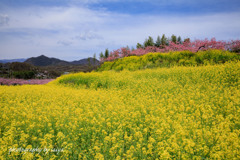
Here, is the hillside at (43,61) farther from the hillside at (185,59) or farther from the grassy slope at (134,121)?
the grassy slope at (134,121)

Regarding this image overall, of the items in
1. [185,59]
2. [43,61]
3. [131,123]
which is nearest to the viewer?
[131,123]

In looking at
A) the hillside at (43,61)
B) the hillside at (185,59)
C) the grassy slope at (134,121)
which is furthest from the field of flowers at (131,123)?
the hillside at (43,61)

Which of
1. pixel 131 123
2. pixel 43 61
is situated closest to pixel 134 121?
pixel 131 123

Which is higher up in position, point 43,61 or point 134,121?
point 43,61

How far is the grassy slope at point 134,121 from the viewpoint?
336cm

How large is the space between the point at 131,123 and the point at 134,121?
0.13 m

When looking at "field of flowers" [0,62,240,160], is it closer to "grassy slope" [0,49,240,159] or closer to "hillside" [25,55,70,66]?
"grassy slope" [0,49,240,159]

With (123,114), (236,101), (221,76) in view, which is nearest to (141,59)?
(221,76)

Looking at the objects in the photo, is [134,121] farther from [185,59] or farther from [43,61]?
[43,61]

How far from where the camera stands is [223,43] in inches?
703

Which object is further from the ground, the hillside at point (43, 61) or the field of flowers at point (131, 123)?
the hillside at point (43, 61)

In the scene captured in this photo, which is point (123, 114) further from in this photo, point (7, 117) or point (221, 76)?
point (221, 76)

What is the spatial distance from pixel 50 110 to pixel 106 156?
2.99 metres

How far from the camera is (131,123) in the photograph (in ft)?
14.5
